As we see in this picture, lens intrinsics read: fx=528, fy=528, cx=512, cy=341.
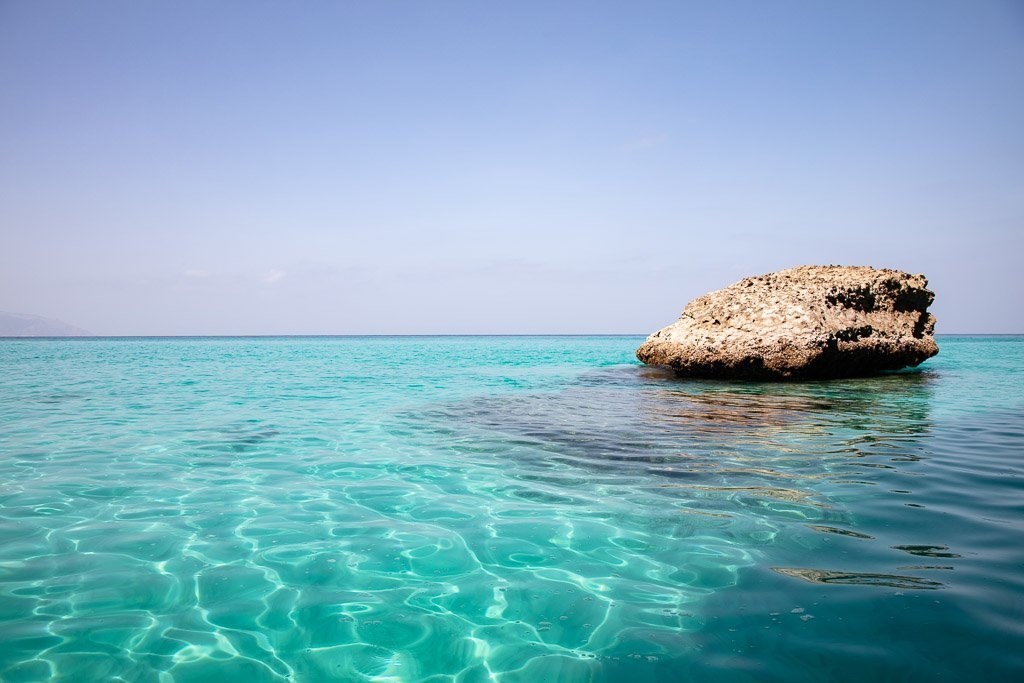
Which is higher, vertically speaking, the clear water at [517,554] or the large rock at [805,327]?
the large rock at [805,327]

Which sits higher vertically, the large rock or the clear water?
the large rock

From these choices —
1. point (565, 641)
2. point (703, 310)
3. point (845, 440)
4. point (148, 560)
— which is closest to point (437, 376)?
point (703, 310)

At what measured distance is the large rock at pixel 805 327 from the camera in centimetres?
1358

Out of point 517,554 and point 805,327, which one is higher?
point 805,327

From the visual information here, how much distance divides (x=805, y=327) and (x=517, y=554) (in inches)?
482

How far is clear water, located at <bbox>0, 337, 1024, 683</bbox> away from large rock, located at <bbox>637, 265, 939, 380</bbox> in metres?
5.97

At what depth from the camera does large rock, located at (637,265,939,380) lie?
13.6 metres

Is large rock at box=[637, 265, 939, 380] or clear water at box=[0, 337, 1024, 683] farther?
large rock at box=[637, 265, 939, 380]

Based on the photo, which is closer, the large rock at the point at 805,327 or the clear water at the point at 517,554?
the clear water at the point at 517,554

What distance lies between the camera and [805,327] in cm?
1328

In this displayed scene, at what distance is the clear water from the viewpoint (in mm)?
2518

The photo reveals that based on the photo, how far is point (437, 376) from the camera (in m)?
18.7

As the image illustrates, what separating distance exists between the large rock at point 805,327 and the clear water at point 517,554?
5.97 meters

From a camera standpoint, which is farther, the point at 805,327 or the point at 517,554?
the point at 805,327
